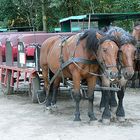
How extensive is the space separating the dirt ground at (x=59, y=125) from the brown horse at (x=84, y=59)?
0.40 meters

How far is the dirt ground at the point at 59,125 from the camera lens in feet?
21.5

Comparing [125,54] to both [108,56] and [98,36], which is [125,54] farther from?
[98,36]

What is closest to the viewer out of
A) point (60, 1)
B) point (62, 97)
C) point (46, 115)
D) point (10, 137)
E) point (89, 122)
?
point (10, 137)

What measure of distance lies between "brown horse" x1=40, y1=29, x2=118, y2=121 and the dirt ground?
403 millimetres

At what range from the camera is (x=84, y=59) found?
7.41 meters

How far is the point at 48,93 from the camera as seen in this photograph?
29.6 ft

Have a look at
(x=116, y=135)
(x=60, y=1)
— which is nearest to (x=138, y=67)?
(x=116, y=135)

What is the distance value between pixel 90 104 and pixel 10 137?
1.78 metres

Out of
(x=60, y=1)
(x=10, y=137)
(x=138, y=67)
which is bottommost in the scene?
(x=10, y=137)

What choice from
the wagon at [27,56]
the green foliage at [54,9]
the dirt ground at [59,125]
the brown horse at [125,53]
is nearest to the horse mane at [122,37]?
the brown horse at [125,53]

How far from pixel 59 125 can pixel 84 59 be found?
1.31 metres

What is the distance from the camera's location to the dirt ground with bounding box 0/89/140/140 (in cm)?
656

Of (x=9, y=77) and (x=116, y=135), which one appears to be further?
(x=9, y=77)

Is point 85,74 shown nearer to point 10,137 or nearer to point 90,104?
point 90,104
